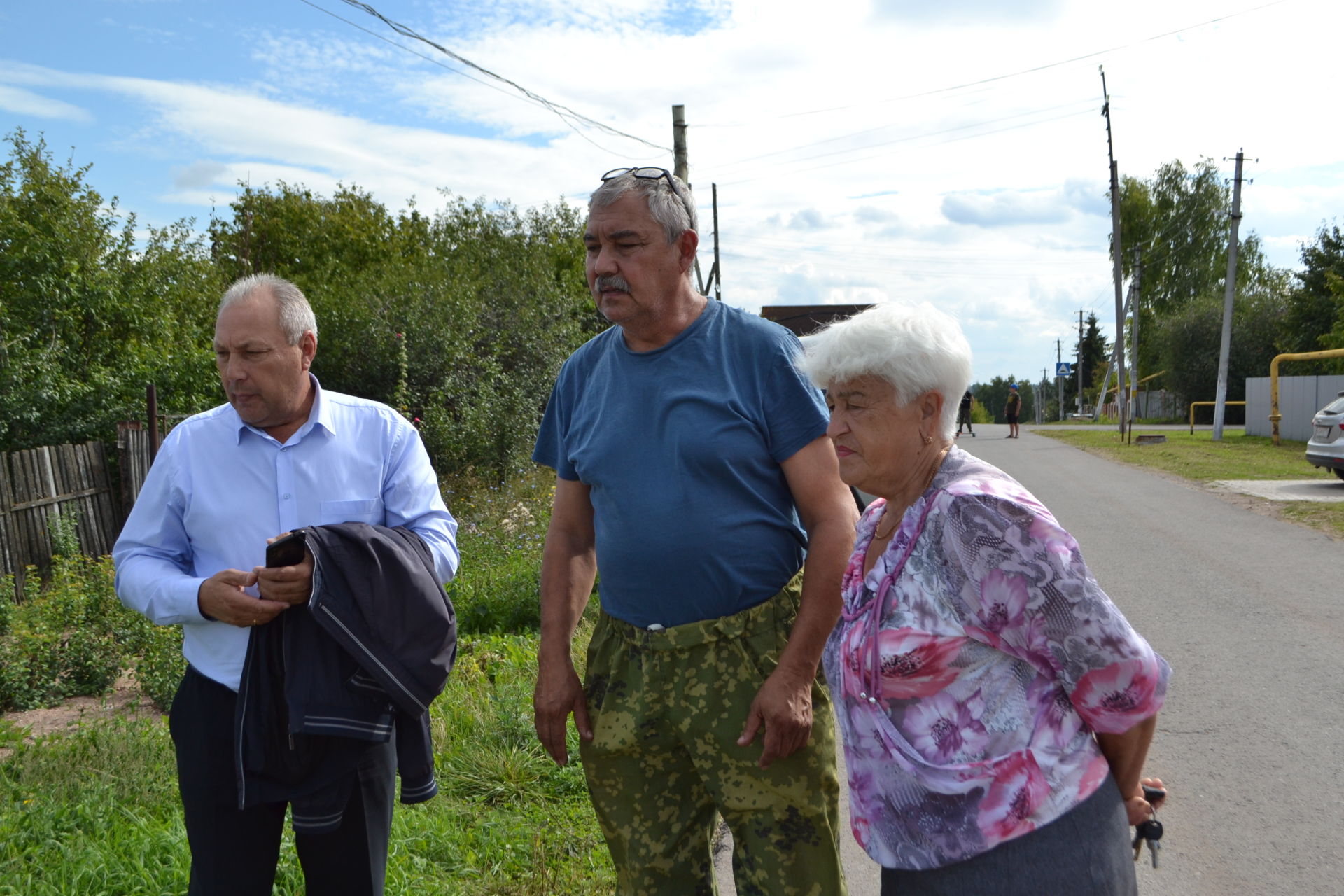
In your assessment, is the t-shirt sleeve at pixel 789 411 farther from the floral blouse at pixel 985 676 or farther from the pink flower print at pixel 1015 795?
the pink flower print at pixel 1015 795

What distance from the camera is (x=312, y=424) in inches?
105

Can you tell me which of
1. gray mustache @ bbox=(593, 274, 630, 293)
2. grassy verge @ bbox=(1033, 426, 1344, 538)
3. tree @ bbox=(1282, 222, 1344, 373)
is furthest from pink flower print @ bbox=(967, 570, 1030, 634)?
tree @ bbox=(1282, 222, 1344, 373)

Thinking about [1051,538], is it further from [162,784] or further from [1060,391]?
[1060,391]

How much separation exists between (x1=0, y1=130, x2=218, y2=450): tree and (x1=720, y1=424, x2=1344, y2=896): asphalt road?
9665 millimetres

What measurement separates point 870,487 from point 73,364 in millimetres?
11909

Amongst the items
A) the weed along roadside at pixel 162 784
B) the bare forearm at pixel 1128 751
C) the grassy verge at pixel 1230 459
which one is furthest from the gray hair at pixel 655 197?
the grassy verge at pixel 1230 459

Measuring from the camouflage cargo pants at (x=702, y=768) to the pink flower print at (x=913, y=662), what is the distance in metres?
0.59

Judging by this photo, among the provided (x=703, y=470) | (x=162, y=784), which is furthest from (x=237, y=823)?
(x=162, y=784)

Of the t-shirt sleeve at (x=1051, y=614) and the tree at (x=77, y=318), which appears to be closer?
the t-shirt sleeve at (x=1051, y=614)

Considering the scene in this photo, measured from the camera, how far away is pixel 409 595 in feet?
8.12

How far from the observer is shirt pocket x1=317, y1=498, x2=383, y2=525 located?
263 cm

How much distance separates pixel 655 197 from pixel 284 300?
98 centimetres

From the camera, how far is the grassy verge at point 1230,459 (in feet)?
39.7

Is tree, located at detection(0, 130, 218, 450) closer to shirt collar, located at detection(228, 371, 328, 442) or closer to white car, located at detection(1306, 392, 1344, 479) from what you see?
shirt collar, located at detection(228, 371, 328, 442)
